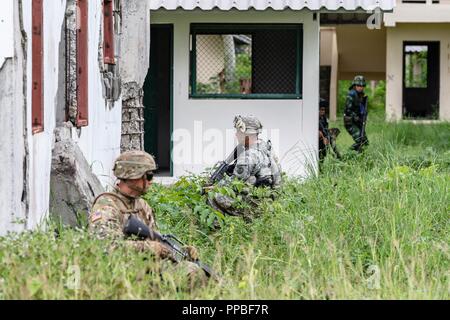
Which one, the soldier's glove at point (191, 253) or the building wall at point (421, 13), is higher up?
the building wall at point (421, 13)

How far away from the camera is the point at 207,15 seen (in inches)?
635

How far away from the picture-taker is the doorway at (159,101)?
17.3m

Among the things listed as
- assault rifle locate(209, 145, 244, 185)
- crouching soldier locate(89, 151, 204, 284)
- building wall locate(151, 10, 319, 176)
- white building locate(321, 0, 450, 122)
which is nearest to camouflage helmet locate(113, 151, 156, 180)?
crouching soldier locate(89, 151, 204, 284)

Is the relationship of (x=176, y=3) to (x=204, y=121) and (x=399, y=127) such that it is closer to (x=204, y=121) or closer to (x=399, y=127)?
(x=204, y=121)

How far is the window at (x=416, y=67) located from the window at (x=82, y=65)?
21893 millimetres

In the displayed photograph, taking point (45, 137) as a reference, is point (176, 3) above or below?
above

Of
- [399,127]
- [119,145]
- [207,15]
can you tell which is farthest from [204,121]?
[399,127]

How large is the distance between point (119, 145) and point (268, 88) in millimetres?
3857

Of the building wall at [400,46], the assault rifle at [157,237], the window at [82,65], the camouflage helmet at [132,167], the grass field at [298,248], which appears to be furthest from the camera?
the building wall at [400,46]

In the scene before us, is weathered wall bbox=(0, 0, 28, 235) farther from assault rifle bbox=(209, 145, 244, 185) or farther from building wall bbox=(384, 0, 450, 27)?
building wall bbox=(384, 0, 450, 27)

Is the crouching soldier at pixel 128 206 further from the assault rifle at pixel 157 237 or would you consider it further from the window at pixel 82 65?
the window at pixel 82 65

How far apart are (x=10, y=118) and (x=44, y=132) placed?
4.38 ft

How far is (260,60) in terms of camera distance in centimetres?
1698

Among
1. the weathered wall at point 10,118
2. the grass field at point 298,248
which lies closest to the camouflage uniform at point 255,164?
the grass field at point 298,248
